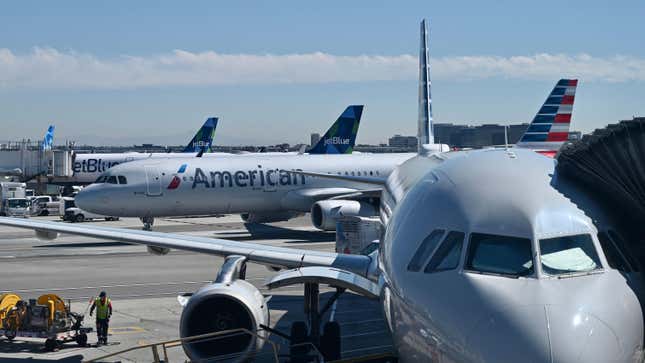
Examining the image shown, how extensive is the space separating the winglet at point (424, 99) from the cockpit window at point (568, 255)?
19.5 m

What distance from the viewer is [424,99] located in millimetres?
28828

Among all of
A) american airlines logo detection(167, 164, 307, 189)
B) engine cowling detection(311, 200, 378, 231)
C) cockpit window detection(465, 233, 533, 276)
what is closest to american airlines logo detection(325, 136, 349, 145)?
american airlines logo detection(167, 164, 307, 189)

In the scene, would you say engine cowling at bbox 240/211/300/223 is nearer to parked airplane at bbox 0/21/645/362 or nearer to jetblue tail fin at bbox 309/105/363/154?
jetblue tail fin at bbox 309/105/363/154

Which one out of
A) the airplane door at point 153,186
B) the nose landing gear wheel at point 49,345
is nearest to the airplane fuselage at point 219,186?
the airplane door at point 153,186

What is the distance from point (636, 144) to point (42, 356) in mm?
11656

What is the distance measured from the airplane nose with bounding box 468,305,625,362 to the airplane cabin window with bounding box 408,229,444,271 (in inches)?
53.2

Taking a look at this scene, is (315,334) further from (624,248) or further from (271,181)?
(271,181)

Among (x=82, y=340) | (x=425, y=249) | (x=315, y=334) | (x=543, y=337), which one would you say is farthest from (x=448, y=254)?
(x=82, y=340)

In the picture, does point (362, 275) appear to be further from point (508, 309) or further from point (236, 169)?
point (236, 169)

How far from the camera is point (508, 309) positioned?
7.67 meters

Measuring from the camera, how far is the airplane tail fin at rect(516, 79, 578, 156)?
39.1 metres

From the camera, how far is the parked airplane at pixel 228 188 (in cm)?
3884

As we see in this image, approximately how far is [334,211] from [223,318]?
76.2 ft

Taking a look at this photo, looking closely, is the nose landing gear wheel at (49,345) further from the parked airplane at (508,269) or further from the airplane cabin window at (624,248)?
the airplane cabin window at (624,248)
